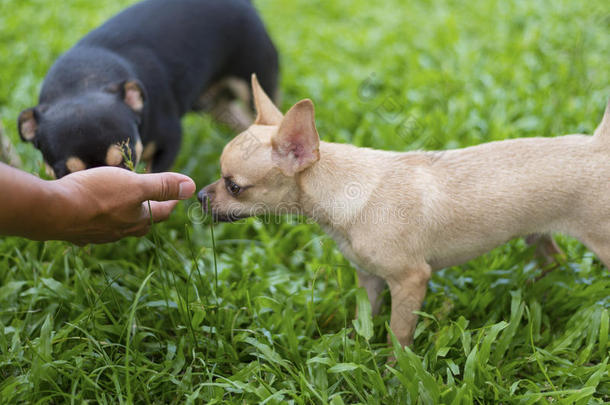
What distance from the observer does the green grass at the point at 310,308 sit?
8.86ft

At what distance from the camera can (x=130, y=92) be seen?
3619 millimetres

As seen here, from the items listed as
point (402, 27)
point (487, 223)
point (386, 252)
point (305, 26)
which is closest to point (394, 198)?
point (386, 252)

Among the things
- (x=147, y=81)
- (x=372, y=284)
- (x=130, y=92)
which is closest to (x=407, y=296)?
(x=372, y=284)

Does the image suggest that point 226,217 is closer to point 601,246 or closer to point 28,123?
point 28,123

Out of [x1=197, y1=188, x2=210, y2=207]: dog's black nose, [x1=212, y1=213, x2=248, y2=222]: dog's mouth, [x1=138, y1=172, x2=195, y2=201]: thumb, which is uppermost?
[x1=138, y1=172, x2=195, y2=201]: thumb

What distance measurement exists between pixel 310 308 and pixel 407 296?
60cm

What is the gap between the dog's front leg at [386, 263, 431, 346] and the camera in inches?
114

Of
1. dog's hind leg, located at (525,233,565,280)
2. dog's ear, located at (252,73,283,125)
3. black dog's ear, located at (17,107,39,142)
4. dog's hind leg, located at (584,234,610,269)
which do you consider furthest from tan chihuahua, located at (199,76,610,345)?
black dog's ear, located at (17,107,39,142)

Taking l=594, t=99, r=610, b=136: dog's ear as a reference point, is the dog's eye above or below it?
below

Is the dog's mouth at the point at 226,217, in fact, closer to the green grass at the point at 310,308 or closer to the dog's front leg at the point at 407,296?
the green grass at the point at 310,308

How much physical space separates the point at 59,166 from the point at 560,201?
9.20 ft

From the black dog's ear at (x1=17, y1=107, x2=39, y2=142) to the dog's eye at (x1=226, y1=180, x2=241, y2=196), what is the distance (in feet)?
4.52

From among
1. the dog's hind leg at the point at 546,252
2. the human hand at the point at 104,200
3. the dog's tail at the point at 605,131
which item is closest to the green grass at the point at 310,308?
the dog's hind leg at the point at 546,252

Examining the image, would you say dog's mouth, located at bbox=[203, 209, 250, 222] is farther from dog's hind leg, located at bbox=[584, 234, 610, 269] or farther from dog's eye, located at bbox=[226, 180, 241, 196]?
dog's hind leg, located at bbox=[584, 234, 610, 269]
